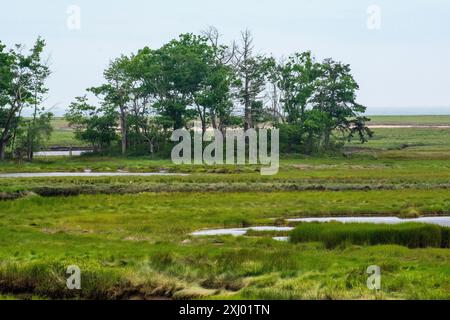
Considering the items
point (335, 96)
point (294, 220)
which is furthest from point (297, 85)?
point (294, 220)

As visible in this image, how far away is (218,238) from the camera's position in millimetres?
35906

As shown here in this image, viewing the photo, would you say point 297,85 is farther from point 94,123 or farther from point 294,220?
point 294,220

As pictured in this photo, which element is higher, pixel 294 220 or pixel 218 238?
pixel 218 238

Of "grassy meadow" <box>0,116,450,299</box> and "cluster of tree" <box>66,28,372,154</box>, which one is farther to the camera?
"cluster of tree" <box>66,28,372,154</box>

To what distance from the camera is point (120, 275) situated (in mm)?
27031

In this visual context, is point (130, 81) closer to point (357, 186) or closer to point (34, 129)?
point (34, 129)

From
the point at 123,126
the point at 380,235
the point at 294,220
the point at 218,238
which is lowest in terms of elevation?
the point at 294,220

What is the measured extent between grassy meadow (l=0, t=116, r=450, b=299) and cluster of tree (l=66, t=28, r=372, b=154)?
2616cm

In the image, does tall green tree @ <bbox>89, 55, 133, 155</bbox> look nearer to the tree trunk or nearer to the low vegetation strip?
the tree trunk

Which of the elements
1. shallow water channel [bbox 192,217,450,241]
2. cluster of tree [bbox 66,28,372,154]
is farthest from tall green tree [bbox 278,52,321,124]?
shallow water channel [bbox 192,217,450,241]

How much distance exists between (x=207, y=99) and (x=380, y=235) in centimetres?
6067

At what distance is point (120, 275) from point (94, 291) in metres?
1.03

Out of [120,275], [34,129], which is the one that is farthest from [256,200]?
[34,129]

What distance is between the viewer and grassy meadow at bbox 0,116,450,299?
86.6 ft
